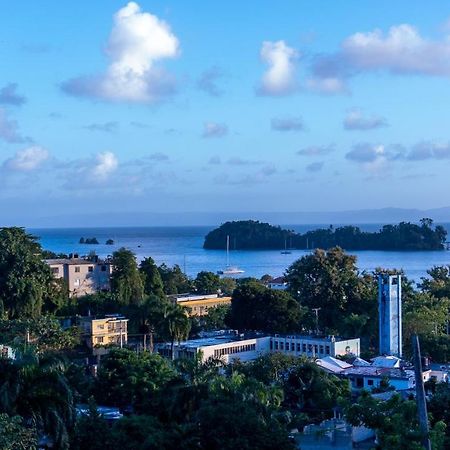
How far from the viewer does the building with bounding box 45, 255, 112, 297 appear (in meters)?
62.8

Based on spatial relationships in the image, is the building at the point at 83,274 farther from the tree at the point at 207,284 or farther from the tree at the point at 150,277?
the tree at the point at 207,284

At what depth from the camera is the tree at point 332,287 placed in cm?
5497

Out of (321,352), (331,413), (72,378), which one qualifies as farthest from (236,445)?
(321,352)

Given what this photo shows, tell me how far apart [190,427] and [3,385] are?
4.51 meters

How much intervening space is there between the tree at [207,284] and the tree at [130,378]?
145ft

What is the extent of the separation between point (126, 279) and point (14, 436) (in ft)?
145

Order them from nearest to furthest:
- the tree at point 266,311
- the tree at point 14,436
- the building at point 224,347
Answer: the tree at point 14,436 < the building at point 224,347 < the tree at point 266,311

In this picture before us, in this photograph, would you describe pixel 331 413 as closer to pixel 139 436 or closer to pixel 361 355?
pixel 139 436

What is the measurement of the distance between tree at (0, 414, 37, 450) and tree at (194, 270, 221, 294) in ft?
197

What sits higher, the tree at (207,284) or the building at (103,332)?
the tree at (207,284)

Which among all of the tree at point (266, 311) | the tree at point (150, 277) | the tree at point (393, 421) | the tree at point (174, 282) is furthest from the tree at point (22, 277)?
the tree at point (393, 421)

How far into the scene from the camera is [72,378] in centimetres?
3047

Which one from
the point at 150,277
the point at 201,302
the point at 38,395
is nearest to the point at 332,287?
the point at 201,302

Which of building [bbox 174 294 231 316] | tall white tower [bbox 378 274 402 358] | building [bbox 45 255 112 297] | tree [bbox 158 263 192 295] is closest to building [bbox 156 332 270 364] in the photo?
tall white tower [bbox 378 274 402 358]
